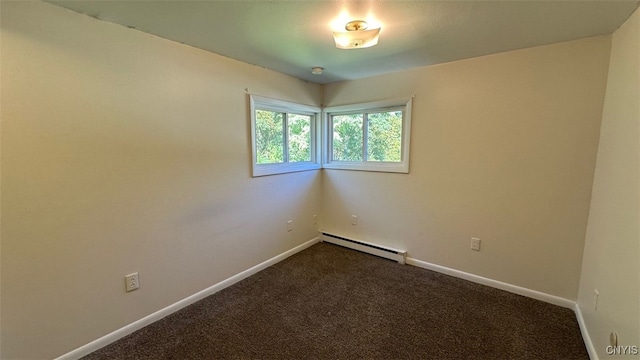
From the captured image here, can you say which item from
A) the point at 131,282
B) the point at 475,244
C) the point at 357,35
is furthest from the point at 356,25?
the point at 131,282

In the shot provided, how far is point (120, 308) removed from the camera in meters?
1.83

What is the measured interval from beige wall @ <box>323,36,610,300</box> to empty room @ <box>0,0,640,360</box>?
0.02 metres

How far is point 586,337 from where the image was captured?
1743mm

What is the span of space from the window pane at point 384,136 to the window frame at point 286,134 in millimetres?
Result: 687

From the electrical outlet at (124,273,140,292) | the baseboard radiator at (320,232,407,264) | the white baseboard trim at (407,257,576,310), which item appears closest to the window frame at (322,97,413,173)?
the baseboard radiator at (320,232,407,264)

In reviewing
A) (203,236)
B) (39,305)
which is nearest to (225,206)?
(203,236)

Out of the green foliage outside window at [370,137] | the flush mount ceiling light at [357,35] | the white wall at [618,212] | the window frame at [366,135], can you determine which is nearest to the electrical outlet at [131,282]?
the flush mount ceiling light at [357,35]

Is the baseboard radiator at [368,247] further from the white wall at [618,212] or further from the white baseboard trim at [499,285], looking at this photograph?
the white wall at [618,212]

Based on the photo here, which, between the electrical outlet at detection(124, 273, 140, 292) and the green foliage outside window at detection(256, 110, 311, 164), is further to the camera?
the green foliage outside window at detection(256, 110, 311, 164)

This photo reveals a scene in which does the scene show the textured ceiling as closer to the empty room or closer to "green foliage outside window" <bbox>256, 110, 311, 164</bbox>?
the empty room

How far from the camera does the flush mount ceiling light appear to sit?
5.44 feet

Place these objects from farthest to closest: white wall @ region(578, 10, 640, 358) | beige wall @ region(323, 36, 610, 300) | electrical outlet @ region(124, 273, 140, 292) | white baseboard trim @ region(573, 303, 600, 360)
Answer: beige wall @ region(323, 36, 610, 300) → electrical outlet @ region(124, 273, 140, 292) → white baseboard trim @ region(573, 303, 600, 360) → white wall @ region(578, 10, 640, 358)

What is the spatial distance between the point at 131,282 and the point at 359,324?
1651 millimetres

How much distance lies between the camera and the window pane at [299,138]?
10.7 ft
